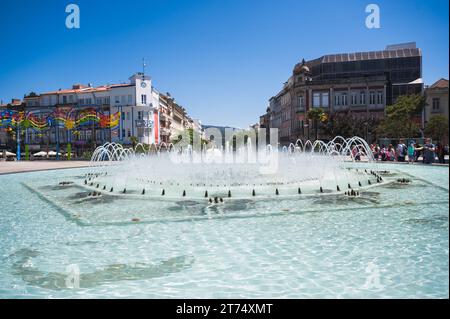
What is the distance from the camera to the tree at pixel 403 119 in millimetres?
42688

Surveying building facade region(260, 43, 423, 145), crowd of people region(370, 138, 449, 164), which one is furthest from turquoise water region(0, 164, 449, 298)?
building facade region(260, 43, 423, 145)

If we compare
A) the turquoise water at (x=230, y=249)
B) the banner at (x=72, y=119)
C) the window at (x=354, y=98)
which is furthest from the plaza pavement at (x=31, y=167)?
the window at (x=354, y=98)

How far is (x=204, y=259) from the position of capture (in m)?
5.88

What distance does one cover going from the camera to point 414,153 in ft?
89.2

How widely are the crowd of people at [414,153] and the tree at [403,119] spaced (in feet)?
27.5

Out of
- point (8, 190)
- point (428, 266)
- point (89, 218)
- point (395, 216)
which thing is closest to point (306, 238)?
point (428, 266)

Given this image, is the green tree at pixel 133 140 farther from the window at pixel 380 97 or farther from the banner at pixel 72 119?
the window at pixel 380 97

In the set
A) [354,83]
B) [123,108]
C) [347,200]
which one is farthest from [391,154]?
[123,108]

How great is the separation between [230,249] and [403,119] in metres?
44.8

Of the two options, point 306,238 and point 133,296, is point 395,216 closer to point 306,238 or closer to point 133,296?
point 306,238

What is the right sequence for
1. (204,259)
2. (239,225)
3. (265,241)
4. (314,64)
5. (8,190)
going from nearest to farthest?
1. (204,259)
2. (265,241)
3. (239,225)
4. (8,190)
5. (314,64)

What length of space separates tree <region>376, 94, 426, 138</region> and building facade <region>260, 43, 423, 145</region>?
11141 mm

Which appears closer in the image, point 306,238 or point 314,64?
point 306,238

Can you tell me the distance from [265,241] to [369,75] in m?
64.7
